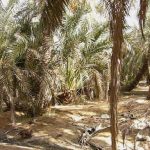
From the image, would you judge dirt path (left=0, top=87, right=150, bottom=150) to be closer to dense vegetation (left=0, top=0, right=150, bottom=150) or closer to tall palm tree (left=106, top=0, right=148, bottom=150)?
dense vegetation (left=0, top=0, right=150, bottom=150)

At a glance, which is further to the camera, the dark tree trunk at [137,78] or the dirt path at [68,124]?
the dark tree trunk at [137,78]

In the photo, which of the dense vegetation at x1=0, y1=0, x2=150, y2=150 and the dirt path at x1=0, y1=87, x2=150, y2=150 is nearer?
the dirt path at x1=0, y1=87, x2=150, y2=150

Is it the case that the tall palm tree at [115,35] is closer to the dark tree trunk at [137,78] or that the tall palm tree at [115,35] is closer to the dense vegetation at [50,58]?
the dense vegetation at [50,58]

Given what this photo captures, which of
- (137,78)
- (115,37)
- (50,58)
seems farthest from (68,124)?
(137,78)

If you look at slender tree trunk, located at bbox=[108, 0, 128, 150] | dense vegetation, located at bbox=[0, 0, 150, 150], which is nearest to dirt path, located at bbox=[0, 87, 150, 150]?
dense vegetation, located at bbox=[0, 0, 150, 150]

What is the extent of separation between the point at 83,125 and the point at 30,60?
109 inches

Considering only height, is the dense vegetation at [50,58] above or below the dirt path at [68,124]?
above

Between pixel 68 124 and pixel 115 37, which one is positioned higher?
pixel 115 37

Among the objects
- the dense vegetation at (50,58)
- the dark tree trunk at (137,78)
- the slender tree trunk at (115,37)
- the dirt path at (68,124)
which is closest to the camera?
the slender tree trunk at (115,37)

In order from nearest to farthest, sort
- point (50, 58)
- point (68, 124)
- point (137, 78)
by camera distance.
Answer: point (68, 124), point (50, 58), point (137, 78)

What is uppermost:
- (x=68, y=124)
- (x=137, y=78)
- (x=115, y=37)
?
(x=137, y=78)

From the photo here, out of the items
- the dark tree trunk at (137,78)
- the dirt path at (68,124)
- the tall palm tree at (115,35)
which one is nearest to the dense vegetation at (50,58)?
the dirt path at (68,124)

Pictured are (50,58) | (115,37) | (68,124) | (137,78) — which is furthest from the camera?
(137,78)

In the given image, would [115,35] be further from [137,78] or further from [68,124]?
[137,78]
